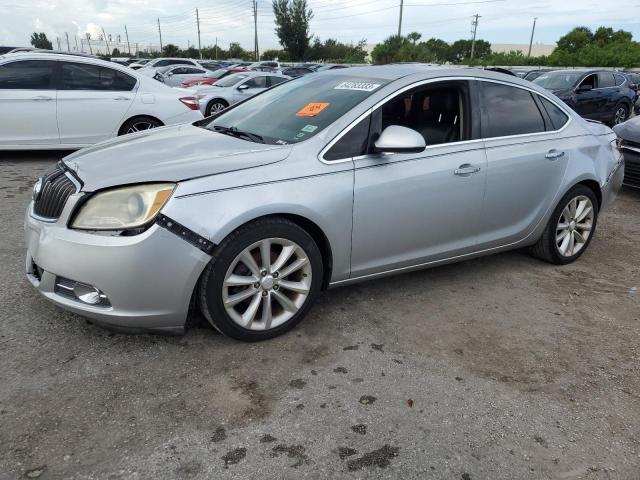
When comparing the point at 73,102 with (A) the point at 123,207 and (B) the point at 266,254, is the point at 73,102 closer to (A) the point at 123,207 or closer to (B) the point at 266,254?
(A) the point at 123,207

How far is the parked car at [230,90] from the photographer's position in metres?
13.6

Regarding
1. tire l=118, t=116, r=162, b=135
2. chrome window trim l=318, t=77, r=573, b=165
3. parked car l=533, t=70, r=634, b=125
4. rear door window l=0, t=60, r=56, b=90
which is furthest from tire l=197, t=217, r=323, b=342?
parked car l=533, t=70, r=634, b=125

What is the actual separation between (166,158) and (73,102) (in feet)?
18.2

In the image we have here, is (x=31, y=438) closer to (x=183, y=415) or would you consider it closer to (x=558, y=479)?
(x=183, y=415)

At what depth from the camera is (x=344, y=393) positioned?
272 cm

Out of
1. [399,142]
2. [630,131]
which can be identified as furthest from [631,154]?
[399,142]

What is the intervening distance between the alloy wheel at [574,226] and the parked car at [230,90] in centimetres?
965

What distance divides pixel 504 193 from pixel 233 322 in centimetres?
219

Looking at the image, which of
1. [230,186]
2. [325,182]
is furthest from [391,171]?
[230,186]

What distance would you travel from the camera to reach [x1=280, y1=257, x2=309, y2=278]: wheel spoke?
3137mm

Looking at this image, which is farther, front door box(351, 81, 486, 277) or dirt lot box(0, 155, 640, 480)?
front door box(351, 81, 486, 277)

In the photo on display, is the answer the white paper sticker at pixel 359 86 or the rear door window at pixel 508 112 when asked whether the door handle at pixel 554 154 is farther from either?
the white paper sticker at pixel 359 86

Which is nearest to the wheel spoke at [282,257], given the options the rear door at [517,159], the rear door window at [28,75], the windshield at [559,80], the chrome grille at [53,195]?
the chrome grille at [53,195]

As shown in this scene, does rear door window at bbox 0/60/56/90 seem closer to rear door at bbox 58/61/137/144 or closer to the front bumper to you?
rear door at bbox 58/61/137/144
